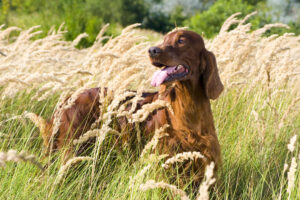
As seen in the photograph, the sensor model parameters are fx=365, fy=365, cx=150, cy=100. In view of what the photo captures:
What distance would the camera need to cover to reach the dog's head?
7.85ft

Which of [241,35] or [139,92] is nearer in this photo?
[139,92]

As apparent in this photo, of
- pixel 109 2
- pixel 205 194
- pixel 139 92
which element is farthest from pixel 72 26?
pixel 109 2

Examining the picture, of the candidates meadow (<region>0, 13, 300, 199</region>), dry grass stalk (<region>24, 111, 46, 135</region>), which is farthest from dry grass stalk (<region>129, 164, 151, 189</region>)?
dry grass stalk (<region>24, 111, 46, 135</region>)

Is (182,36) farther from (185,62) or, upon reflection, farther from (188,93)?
(188,93)

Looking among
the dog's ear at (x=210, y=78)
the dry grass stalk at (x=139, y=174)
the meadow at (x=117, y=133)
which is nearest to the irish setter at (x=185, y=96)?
the dog's ear at (x=210, y=78)

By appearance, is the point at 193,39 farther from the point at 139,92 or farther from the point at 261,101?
the point at 261,101

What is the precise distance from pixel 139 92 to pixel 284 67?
170cm

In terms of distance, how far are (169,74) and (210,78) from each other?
34cm

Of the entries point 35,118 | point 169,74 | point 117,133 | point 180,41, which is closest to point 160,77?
point 169,74

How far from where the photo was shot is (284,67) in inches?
127

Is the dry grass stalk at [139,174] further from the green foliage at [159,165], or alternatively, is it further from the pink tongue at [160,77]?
the pink tongue at [160,77]

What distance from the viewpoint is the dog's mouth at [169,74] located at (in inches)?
91.9

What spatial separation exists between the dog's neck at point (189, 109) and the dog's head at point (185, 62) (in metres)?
0.06

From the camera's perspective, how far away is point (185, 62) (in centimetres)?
252
